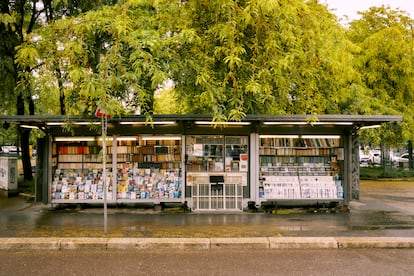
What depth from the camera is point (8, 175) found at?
1653 cm

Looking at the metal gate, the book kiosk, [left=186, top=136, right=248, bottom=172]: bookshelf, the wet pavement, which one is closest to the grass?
the wet pavement

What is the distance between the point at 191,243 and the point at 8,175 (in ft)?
34.9

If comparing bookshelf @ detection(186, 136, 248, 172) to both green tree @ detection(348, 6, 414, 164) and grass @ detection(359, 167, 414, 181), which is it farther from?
grass @ detection(359, 167, 414, 181)

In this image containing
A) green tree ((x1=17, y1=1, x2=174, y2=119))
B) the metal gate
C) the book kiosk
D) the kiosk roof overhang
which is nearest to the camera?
green tree ((x1=17, y1=1, x2=174, y2=119))

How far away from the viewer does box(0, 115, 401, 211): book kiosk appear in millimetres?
13039

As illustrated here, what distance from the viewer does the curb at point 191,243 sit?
28.8ft

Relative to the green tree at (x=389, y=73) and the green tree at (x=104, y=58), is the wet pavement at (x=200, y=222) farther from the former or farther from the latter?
the green tree at (x=389, y=73)

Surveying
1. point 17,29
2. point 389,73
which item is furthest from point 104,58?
point 389,73

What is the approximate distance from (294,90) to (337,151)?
7.82ft

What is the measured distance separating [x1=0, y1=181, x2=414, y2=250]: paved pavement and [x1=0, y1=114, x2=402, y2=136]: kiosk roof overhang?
95.8 inches

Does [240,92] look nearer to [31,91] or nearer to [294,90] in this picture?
[294,90]

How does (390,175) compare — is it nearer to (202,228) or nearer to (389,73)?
(389,73)

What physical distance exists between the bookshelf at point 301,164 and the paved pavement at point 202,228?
0.79m

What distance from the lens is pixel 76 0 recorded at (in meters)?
16.3
